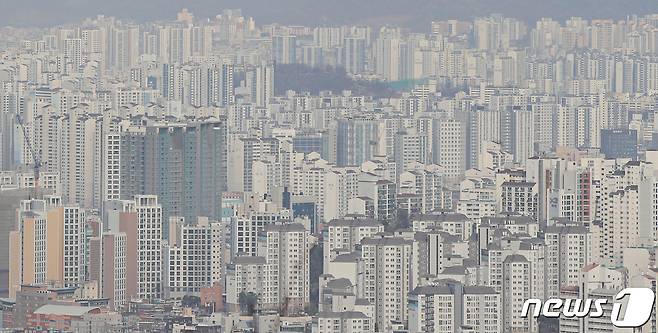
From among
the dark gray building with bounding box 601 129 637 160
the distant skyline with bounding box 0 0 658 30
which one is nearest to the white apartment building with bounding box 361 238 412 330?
the dark gray building with bounding box 601 129 637 160

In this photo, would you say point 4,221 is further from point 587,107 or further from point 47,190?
point 587,107

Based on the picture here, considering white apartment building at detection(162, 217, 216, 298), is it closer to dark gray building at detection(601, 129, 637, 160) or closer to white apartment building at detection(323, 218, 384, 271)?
white apartment building at detection(323, 218, 384, 271)

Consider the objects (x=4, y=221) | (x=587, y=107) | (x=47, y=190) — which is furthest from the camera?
(x=587, y=107)

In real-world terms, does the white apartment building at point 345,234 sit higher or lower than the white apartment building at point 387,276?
higher

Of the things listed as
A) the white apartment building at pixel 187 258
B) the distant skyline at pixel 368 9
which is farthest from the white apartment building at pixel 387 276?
the distant skyline at pixel 368 9

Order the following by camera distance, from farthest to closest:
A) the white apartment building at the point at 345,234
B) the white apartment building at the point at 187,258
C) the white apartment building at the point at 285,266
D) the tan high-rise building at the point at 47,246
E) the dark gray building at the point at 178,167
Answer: the dark gray building at the point at 178,167 < the white apartment building at the point at 187,258 < the tan high-rise building at the point at 47,246 < the white apartment building at the point at 345,234 < the white apartment building at the point at 285,266

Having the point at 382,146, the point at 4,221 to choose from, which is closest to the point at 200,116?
the point at 382,146

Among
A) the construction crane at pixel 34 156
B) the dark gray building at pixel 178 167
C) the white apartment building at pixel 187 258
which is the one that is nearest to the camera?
the white apartment building at pixel 187 258

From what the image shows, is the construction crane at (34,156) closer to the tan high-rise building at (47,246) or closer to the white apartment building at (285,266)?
the tan high-rise building at (47,246)
